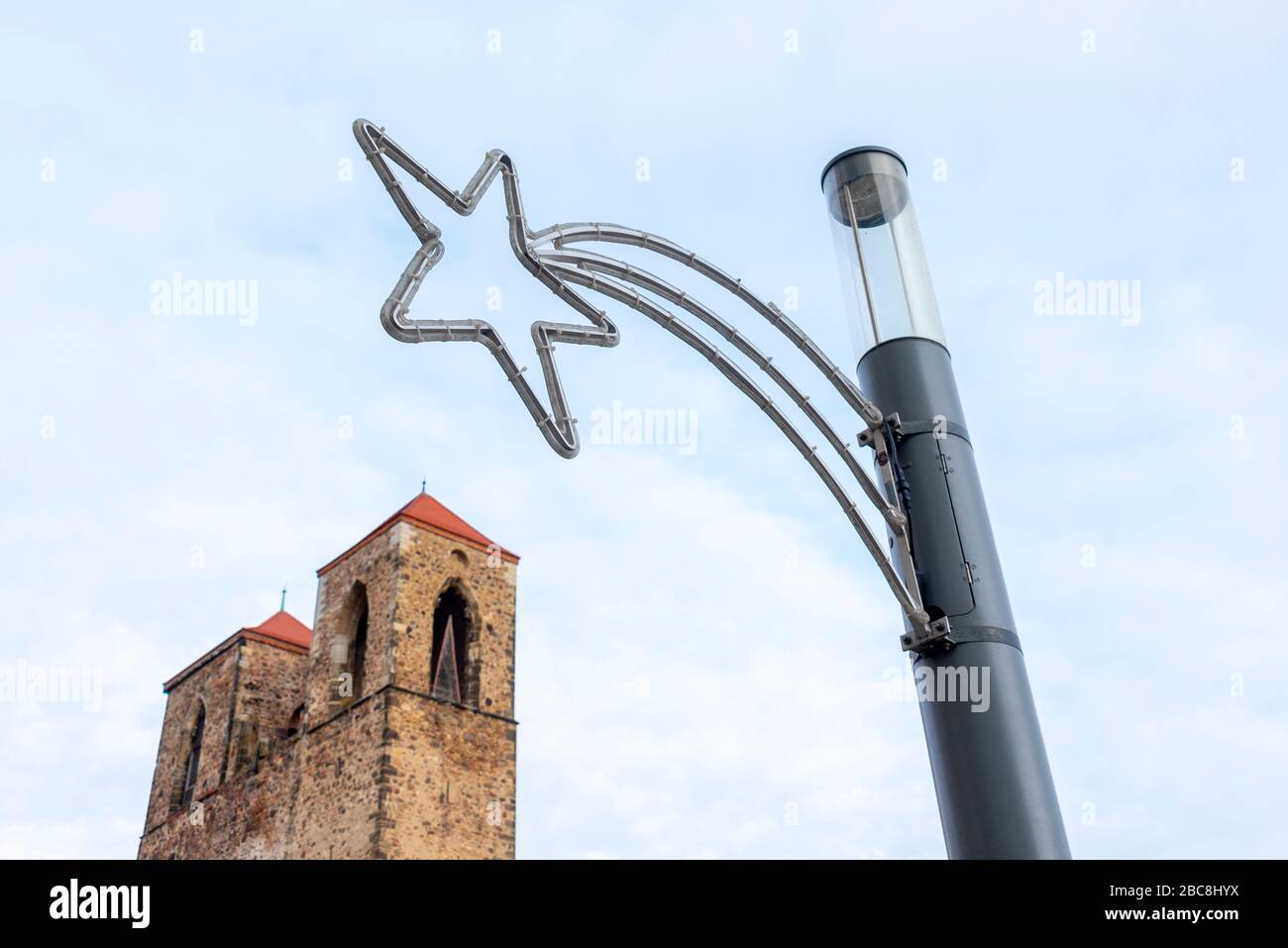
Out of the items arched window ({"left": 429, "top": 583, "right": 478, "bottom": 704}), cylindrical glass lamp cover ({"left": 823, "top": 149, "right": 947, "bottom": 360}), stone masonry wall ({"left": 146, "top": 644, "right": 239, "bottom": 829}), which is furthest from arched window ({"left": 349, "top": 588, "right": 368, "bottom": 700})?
cylindrical glass lamp cover ({"left": 823, "top": 149, "right": 947, "bottom": 360})

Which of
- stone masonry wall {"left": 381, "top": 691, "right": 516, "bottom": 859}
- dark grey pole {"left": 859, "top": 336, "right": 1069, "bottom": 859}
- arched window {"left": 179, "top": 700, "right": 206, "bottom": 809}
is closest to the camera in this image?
dark grey pole {"left": 859, "top": 336, "right": 1069, "bottom": 859}

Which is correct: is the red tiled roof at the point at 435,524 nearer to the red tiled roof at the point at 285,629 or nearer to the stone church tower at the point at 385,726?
the stone church tower at the point at 385,726

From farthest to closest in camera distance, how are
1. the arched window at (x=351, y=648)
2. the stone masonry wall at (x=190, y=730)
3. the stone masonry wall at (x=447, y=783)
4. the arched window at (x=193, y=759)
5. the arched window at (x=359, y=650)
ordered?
the arched window at (x=193, y=759), the stone masonry wall at (x=190, y=730), the arched window at (x=359, y=650), the arched window at (x=351, y=648), the stone masonry wall at (x=447, y=783)

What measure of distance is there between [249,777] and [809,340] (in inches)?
772

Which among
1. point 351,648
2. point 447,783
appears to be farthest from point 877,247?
point 351,648

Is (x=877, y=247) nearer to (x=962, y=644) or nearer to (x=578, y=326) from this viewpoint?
(x=578, y=326)

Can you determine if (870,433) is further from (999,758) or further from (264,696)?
(264,696)

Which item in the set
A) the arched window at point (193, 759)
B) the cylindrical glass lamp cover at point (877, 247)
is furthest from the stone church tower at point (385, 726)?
the cylindrical glass lamp cover at point (877, 247)

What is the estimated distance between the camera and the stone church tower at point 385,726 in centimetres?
1753

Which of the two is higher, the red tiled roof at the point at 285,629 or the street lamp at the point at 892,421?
the red tiled roof at the point at 285,629

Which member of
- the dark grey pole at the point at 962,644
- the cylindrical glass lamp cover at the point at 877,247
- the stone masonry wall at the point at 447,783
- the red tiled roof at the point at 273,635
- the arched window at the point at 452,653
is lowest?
the dark grey pole at the point at 962,644

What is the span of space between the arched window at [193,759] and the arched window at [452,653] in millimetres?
7164

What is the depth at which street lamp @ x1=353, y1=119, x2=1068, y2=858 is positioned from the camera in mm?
3197

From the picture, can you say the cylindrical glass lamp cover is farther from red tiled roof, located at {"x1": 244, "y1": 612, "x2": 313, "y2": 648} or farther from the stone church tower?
red tiled roof, located at {"x1": 244, "y1": 612, "x2": 313, "y2": 648}
